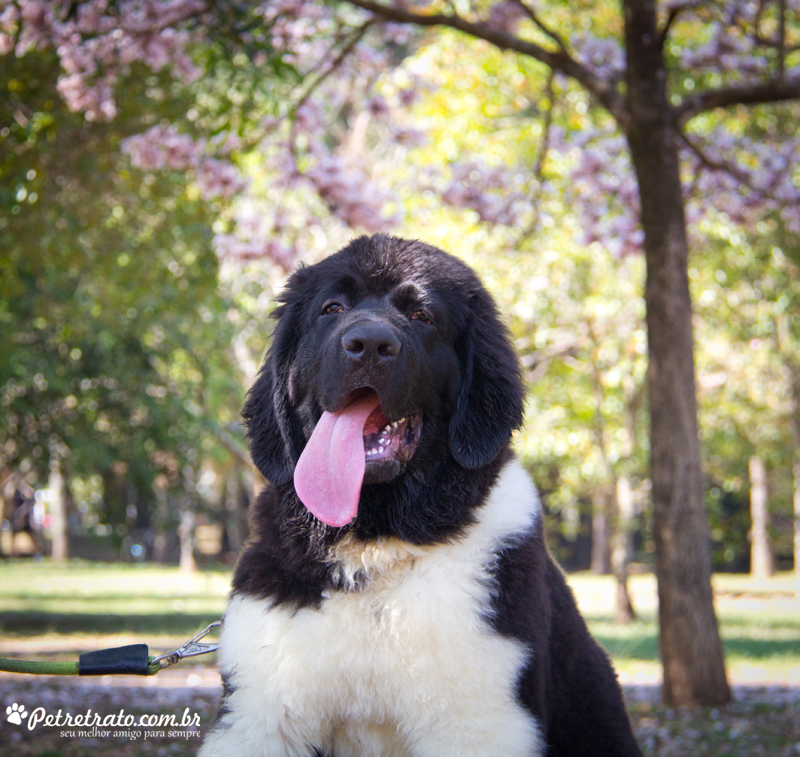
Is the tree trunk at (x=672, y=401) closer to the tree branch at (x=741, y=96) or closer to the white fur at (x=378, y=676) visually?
the tree branch at (x=741, y=96)

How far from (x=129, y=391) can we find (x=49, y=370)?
Result: 102 centimetres

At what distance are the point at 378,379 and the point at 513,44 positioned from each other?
14.3 feet

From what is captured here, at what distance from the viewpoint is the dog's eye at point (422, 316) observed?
2.65 metres

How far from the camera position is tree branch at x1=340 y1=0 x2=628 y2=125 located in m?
5.70

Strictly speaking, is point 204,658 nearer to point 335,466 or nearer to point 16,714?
point 16,714

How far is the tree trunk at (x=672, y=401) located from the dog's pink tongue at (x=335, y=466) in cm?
423

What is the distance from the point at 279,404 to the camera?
108 inches

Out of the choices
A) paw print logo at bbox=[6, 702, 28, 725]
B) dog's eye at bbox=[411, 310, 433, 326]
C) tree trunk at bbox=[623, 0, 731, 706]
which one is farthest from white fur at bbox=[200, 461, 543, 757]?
tree trunk at bbox=[623, 0, 731, 706]

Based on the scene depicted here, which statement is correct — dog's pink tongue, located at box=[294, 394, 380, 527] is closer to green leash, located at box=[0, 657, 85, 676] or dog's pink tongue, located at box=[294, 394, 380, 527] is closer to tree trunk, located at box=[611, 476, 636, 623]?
green leash, located at box=[0, 657, 85, 676]

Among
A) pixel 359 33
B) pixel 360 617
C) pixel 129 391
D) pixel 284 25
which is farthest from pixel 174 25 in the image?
pixel 129 391

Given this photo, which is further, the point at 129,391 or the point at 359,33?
the point at 129,391

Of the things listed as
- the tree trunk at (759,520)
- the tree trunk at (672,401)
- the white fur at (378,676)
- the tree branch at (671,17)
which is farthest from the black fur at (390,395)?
the tree trunk at (759,520)

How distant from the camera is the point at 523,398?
2.74 m

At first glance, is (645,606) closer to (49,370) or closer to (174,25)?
(49,370)
